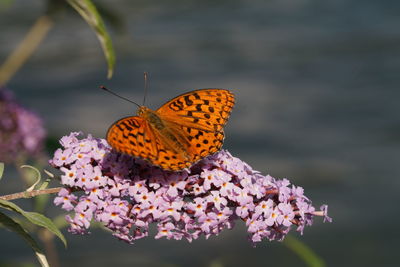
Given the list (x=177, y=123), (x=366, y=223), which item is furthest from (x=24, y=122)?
(x=366, y=223)

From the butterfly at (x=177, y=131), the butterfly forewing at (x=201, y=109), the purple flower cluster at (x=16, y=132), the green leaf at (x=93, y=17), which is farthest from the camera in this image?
the purple flower cluster at (x=16, y=132)

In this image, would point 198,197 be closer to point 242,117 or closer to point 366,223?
point 366,223

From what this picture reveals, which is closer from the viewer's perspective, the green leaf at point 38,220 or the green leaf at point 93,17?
the green leaf at point 38,220

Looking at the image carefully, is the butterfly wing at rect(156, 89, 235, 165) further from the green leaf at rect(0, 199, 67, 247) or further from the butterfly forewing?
the green leaf at rect(0, 199, 67, 247)

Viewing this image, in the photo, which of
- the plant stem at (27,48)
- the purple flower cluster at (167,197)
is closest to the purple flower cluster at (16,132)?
the plant stem at (27,48)

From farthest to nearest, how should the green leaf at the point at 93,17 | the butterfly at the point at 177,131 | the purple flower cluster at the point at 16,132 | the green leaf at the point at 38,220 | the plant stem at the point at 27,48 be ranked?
the purple flower cluster at the point at 16,132
the plant stem at the point at 27,48
the green leaf at the point at 93,17
the butterfly at the point at 177,131
the green leaf at the point at 38,220

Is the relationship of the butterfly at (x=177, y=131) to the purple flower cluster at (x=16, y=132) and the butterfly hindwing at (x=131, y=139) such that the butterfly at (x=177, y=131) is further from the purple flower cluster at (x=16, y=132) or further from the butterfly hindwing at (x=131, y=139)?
the purple flower cluster at (x=16, y=132)

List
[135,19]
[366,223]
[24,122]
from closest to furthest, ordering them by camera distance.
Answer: [24,122] → [366,223] → [135,19]

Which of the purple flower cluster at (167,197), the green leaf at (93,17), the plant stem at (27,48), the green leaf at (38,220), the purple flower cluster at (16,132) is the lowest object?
the green leaf at (38,220)
